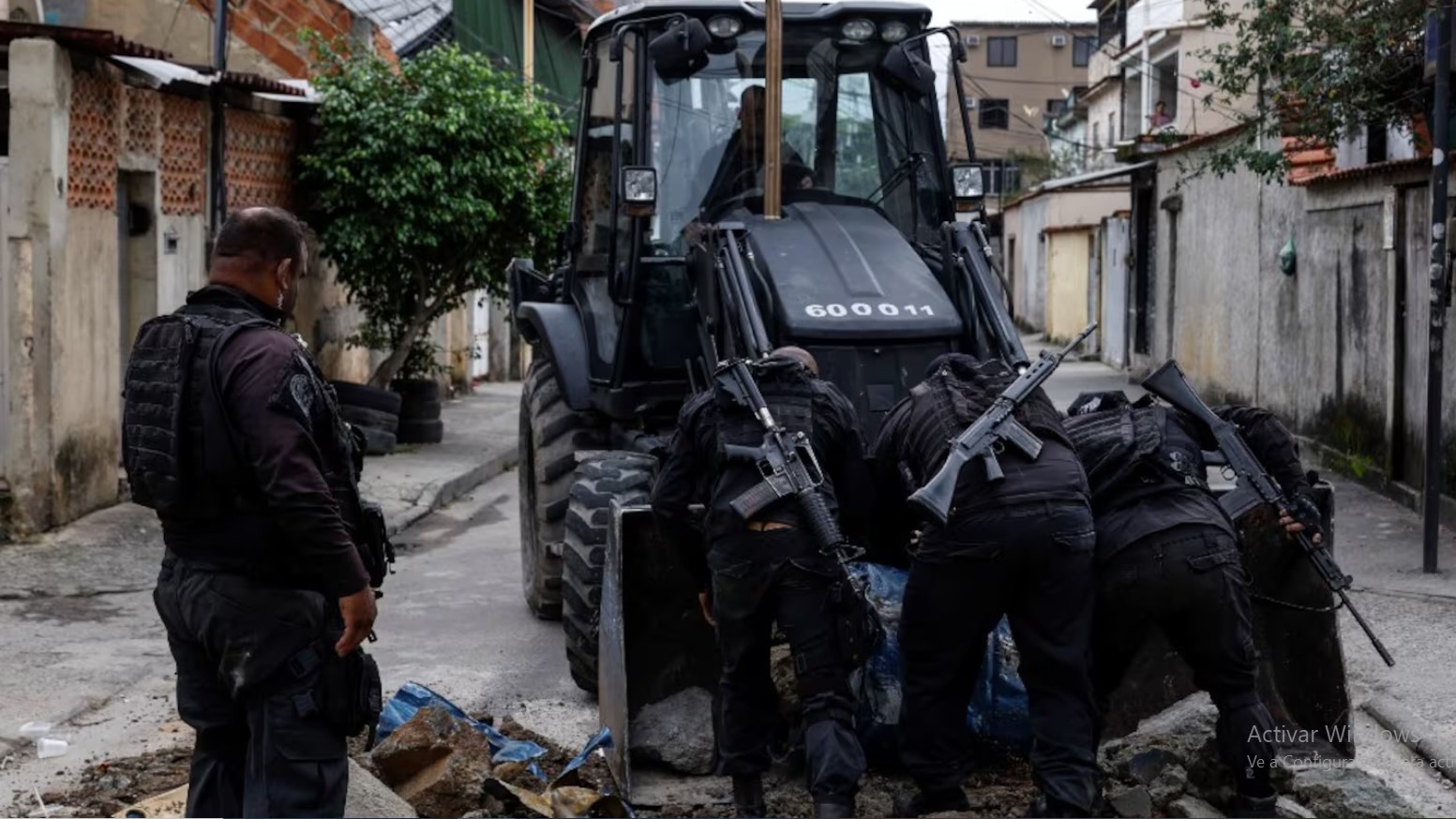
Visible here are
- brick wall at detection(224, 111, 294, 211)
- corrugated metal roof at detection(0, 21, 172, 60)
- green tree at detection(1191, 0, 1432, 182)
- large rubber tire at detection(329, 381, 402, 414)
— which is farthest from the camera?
large rubber tire at detection(329, 381, 402, 414)

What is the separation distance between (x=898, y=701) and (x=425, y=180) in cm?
989

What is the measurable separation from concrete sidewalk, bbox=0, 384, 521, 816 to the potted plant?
7.32 feet

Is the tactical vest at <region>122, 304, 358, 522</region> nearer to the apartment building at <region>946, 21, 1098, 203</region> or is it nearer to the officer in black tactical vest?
the officer in black tactical vest

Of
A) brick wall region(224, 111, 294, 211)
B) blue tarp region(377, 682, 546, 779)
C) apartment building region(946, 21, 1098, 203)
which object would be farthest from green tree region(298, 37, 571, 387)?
apartment building region(946, 21, 1098, 203)

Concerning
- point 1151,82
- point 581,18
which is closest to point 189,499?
point 581,18

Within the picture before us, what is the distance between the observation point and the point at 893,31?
8.28 m

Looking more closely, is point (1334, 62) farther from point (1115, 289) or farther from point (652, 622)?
point (1115, 289)

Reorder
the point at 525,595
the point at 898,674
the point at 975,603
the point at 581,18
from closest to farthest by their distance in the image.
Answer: the point at 975,603, the point at 898,674, the point at 525,595, the point at 581,18

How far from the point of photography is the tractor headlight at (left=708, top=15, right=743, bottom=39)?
8078 mm

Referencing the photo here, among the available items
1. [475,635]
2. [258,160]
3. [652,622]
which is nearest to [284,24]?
[258,160]

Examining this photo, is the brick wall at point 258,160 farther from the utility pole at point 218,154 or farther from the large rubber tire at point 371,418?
the large rubber tire at point 371,418

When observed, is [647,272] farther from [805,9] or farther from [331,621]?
[331,621]

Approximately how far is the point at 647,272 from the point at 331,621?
12.2 feet

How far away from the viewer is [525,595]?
9.78 meters
